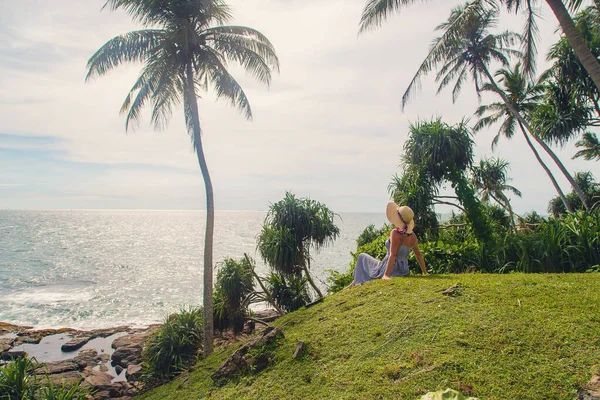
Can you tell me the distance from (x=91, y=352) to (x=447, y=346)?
15.9 meters

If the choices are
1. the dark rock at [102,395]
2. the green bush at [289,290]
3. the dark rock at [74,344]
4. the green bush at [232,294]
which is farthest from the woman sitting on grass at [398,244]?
the dark rock at [74,344]

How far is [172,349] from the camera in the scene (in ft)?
30.5

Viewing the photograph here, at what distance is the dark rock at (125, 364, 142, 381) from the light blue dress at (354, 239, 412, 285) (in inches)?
337

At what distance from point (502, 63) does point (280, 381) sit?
19882mm

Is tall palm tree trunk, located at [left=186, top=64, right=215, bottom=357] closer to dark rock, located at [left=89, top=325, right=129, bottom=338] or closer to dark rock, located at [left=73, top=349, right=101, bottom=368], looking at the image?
dark rock, located at [left=73, top=349, right=101, bottom=368]

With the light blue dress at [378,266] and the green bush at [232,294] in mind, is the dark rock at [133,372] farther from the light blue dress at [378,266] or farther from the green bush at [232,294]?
the light blue dress at [378,266]

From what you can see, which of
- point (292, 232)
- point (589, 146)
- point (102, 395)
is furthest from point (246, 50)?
point (589, 146)

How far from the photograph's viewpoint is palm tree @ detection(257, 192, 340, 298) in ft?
35.8

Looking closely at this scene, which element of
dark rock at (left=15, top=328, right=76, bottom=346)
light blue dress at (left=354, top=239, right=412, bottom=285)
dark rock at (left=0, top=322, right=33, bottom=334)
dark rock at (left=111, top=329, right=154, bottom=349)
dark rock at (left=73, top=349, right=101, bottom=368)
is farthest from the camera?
dark rock at (left=0, top=322, right=33, bottom=334)

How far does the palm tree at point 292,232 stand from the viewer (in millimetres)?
10922

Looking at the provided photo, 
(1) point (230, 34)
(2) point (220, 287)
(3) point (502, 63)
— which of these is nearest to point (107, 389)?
(2) point (220, 287)

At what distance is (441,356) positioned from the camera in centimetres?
338

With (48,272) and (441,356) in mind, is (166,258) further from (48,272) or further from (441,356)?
(441,356)

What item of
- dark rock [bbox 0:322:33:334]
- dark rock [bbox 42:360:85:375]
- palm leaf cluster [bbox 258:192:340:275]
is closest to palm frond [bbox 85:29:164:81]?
palm leaf cluster [bbox 258:192:340:275]
